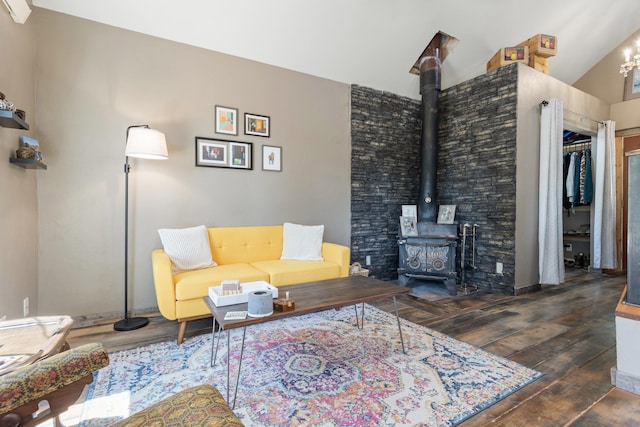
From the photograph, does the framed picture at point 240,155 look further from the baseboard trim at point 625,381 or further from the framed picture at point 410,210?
the baseboard trim at point 625,381

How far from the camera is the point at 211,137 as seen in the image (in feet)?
10.4

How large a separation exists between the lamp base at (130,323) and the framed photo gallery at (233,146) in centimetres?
154

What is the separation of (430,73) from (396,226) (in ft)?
7.03

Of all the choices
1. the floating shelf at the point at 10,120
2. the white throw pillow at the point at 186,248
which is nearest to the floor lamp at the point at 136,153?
the white throw pillow at the point at 186,248

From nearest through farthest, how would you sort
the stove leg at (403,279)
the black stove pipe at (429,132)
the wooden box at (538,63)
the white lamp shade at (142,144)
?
the white lamp shade at (142,144) < the wooden box at (538,63) < the stove leg at (403,279) < the black stove pipe at (429,132)

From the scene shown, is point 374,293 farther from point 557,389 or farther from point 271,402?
point 557,389

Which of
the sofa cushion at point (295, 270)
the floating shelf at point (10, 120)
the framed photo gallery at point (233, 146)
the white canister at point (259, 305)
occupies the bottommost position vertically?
the sofa cushion at point (295, 270)

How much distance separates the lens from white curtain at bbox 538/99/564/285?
12.3 feet

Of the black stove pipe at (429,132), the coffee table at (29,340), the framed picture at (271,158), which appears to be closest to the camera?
Result: the coffee table at (29,340)

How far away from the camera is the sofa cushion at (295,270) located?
8.80 ft

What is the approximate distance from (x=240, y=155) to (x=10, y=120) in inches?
71.7

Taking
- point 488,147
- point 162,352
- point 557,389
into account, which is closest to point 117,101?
point 162,352

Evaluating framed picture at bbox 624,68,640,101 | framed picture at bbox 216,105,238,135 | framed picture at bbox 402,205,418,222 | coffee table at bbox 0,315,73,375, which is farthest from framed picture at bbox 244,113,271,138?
framed picture at bbox 624,68,640,101

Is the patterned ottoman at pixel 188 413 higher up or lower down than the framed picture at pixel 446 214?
lower down
